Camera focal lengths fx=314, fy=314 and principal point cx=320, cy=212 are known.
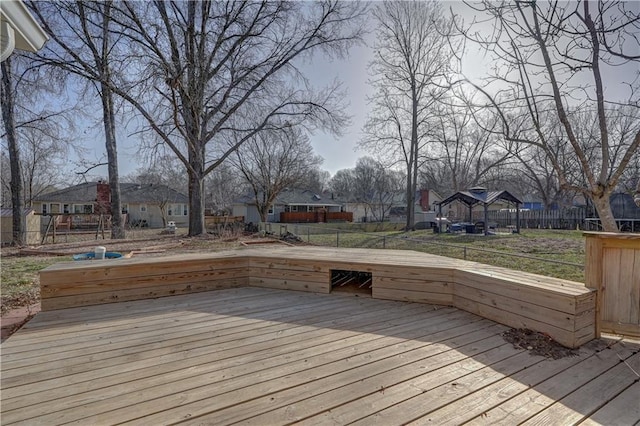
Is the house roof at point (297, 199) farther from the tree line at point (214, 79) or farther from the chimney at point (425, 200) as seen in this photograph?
the tree line at point (214, 79)

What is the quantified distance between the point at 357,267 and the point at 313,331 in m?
1.29

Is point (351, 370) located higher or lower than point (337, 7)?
lower

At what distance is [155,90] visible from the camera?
29.7 feet

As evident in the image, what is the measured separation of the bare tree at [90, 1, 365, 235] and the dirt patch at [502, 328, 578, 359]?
875 cm

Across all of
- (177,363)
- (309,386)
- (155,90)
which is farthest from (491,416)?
(155,90)

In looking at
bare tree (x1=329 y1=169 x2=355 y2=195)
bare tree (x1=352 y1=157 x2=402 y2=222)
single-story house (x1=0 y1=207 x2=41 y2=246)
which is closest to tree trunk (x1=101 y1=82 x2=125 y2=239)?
single-story house (x1=0 y1=207 x2=41 y2=246)

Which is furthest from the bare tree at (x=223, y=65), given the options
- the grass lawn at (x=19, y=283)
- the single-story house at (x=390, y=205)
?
the single-story house at (x=390, y=205)

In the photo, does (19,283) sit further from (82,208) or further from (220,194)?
(220,194)

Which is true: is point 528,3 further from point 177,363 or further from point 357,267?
point 177,363

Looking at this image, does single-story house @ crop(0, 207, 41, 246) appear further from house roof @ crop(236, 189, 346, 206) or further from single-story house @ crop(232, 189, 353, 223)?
house roof @ crop(236, 189, 346, 206)

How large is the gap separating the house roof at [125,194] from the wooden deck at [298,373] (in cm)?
3054

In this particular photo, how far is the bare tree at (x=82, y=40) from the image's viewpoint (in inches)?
374

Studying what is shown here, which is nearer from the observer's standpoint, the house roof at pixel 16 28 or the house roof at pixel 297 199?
the house roof at pixel 16 28

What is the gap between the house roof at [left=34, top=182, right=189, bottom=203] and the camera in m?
29.0
